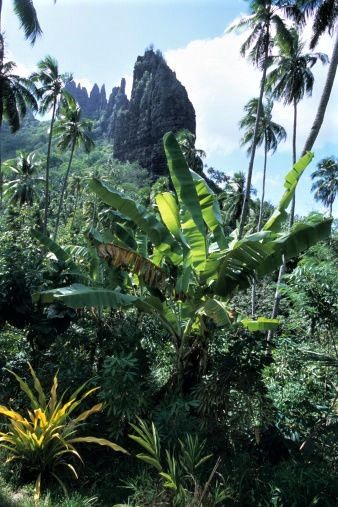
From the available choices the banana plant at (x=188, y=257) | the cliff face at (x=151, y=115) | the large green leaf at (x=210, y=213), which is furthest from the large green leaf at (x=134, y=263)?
the cliff face at (x=151, y=115)

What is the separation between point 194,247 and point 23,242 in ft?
14.2

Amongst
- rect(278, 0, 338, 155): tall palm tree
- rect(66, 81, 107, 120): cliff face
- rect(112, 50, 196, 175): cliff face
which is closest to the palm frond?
rect(278, 0, 338, 155): tall palm tree

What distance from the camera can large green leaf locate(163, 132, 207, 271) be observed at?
6.17m

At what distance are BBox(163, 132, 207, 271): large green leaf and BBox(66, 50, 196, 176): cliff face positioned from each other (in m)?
58.5

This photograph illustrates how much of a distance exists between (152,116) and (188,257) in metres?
67.8

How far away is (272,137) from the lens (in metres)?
28.1

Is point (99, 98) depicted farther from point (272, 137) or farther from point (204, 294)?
point (204, 294)

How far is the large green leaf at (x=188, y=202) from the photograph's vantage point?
243 inches

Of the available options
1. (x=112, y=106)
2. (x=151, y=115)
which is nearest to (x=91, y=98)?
(x=112, y=106)

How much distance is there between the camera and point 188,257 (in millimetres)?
6484

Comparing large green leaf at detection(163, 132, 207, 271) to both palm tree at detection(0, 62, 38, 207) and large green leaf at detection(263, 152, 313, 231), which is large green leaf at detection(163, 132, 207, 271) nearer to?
large green leaf at detection(263, 152, 313, 231)

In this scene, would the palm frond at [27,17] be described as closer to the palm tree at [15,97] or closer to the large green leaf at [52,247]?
Result: the palm tree at [15,97]

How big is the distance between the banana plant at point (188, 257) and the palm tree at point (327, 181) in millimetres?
33972

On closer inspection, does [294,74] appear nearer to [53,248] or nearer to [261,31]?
[261,31]
